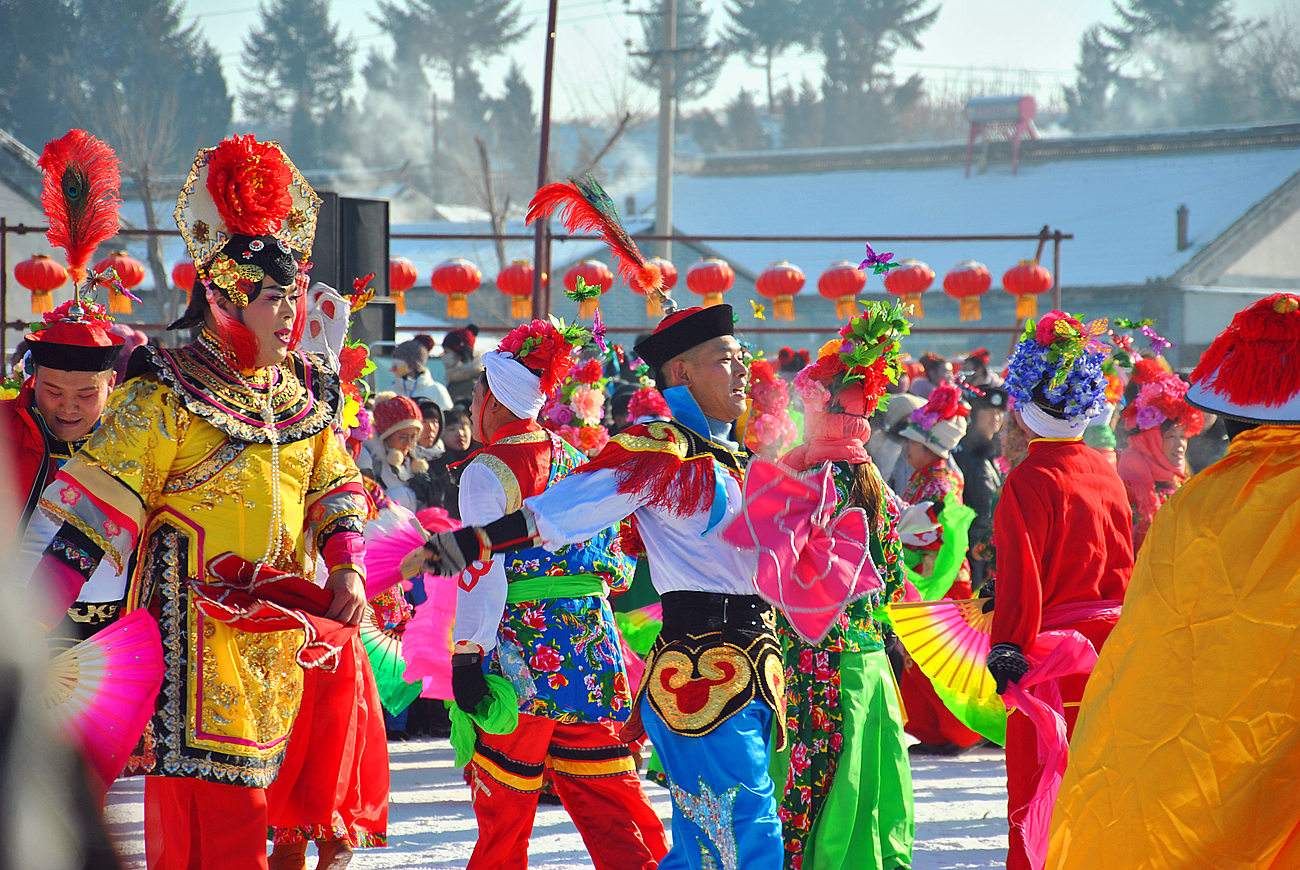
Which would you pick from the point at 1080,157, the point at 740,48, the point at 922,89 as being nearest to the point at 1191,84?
the point at 922,89

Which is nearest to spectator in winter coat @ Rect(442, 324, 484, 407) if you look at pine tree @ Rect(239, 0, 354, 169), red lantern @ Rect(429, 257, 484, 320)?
red lantern @ Rect(429, 257, 484, 320)

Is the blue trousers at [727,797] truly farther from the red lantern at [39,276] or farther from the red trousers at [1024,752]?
the red lantern at [39,276]

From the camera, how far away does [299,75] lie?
5544 centimetres

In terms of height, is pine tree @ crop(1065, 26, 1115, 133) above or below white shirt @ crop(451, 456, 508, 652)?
above

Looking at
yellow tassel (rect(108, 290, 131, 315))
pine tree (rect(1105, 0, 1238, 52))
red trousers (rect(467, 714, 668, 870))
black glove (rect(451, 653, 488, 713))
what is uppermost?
pine tree (rect(1105, 0, 1238, 52))

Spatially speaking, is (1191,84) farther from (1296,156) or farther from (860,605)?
(860,605)

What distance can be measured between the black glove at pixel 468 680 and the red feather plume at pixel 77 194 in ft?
5.10

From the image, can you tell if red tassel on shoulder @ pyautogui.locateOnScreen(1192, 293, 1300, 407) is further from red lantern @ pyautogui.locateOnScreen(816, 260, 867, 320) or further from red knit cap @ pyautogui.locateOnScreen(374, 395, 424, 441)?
red lantern @ pyautogui.locateOnScreen(816, 260, 867, 320)

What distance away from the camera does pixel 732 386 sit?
4219 millimetres

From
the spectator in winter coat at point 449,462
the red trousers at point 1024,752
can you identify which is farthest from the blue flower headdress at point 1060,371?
the spectator in winter coat at point 449,462

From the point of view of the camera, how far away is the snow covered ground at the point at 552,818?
19.4 ft

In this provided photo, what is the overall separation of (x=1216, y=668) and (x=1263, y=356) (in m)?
0.67

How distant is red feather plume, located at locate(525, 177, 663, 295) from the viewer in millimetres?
4461

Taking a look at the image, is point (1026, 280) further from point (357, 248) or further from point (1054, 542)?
point (1054, 542)
